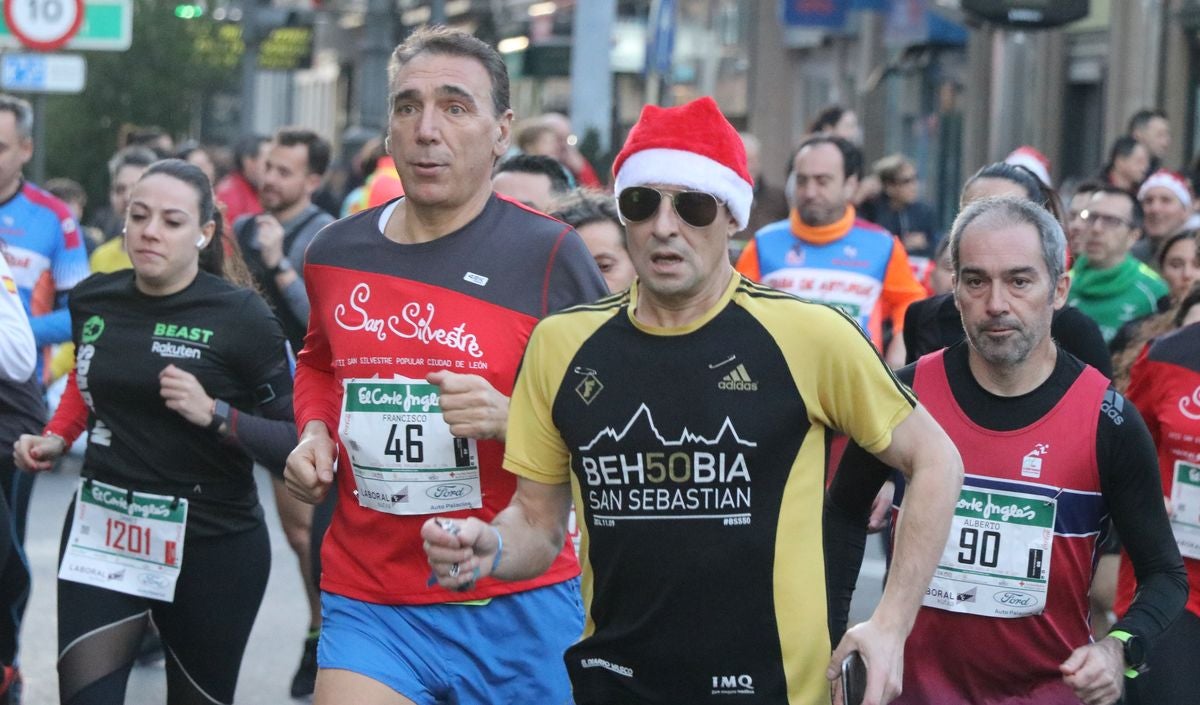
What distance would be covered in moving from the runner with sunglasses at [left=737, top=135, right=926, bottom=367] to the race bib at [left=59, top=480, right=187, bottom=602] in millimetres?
3821

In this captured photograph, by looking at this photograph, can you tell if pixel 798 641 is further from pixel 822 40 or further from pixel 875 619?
pixel 822 40

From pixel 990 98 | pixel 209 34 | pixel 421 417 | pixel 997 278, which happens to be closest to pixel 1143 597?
pixel 997 278

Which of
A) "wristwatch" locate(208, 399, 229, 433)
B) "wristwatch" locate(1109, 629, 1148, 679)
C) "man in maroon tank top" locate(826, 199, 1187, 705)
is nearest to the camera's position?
"wristwatch" locate(1109, 629, 1148, 679)

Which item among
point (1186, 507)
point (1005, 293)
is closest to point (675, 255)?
point (1005, 293)

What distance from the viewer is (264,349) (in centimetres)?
636

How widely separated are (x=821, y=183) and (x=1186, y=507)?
3.90 m

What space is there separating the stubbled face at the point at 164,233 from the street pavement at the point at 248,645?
2.12 meters

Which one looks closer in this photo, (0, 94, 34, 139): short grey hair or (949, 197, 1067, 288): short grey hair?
(949, 197, 1067, 288): short grey hair

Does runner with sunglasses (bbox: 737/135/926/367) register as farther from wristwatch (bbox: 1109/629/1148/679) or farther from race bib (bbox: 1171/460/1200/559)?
wristwatch (bbox: 1109/629/1148/679)

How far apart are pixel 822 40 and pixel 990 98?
751cm

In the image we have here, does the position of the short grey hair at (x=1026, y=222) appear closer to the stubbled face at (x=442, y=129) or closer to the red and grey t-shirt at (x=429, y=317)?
the red and grey t-shirt at (x=429, y=317)

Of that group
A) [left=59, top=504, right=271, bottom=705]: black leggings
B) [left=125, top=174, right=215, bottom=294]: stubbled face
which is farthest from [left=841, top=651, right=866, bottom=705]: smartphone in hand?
[left=125, top=174, right=215, bottom=294]: stubbled face

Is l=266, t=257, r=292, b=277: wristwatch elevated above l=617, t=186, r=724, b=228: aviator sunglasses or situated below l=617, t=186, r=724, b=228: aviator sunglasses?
below

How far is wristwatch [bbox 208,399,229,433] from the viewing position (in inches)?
238
